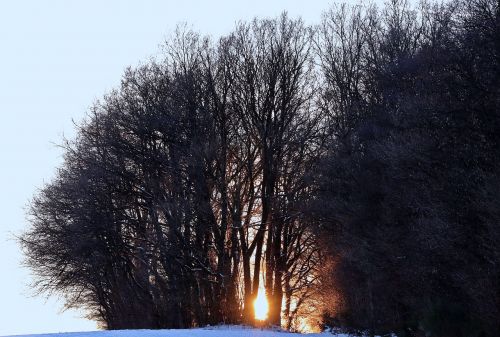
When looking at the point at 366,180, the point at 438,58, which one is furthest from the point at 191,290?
the point at 438,58

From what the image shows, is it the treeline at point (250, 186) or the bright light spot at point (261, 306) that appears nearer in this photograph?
the treeline at point (250, 186)

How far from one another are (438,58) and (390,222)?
6.38 meters

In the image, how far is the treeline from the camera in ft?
103

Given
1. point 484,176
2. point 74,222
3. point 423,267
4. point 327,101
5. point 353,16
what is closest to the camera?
point 484,176

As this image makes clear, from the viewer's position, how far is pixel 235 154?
37969 millimetres

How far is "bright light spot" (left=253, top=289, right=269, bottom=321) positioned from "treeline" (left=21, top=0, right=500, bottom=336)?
326 mm

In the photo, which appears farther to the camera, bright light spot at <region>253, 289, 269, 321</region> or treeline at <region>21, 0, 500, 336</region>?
bright light spot at <region>253, 289, 269, 321</region>

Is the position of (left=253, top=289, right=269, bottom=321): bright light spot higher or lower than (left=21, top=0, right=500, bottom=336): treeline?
lower

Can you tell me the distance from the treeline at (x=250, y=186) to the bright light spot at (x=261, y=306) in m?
0.33

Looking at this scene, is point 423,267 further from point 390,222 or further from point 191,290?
point 191,290

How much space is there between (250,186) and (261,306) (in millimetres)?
5775

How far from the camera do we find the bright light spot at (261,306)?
36938mm

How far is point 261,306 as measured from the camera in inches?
1499

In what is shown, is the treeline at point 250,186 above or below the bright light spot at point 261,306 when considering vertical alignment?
above
